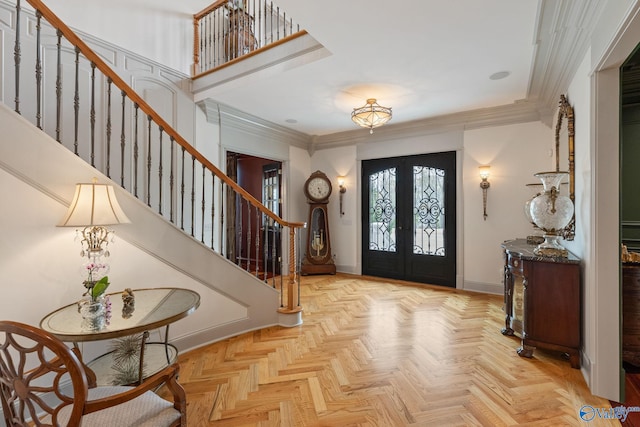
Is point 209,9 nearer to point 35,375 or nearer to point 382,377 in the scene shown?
point 35,375

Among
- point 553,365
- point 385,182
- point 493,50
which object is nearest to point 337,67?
point 493,50

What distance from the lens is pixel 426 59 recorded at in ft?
9.89

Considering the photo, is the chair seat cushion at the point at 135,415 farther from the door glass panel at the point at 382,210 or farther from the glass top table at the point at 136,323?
the door glass panel at the point at 382,210

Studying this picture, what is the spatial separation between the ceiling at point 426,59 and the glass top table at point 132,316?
2337mm

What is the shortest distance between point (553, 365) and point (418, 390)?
1275mm

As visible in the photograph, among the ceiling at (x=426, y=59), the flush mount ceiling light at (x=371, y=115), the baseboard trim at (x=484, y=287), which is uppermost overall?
the ceiling at (x=426, y=59)

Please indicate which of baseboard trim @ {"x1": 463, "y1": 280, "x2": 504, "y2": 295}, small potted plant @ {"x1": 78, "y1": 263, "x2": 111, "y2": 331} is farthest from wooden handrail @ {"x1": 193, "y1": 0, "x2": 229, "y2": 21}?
baseboard trim @ {"x1": 463, "y1": 280, "x2": 504, "y2": 295}

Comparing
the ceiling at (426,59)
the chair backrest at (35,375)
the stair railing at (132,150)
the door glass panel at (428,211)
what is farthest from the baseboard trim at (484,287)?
the chair backrest at (35,375)

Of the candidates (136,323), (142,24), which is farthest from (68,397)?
(142,24)

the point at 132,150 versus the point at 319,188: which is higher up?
the point at 132,150

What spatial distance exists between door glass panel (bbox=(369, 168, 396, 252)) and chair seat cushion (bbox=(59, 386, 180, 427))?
4.59m

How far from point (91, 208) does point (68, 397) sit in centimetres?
107

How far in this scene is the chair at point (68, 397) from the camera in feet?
3.14

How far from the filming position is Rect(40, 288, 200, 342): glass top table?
150 cm
